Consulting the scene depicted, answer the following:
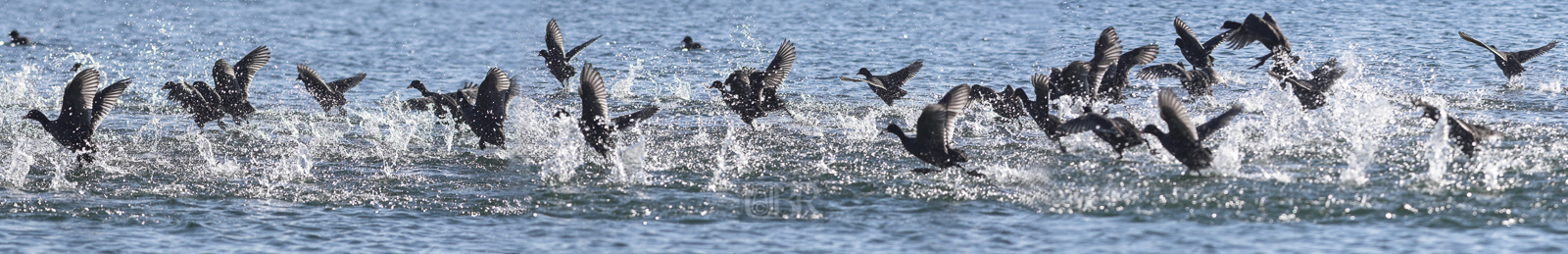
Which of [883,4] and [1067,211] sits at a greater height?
[883,4]

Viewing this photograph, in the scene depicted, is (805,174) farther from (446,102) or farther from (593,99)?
(446,102)

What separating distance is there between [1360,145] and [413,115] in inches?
299

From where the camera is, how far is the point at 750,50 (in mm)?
19969

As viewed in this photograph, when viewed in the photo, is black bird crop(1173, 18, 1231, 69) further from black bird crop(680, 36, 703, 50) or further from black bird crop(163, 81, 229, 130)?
black bird crop(680, 36, 703, 50)

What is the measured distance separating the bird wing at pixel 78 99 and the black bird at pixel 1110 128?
267 inches

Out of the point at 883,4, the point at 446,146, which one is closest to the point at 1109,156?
the point at 446,146

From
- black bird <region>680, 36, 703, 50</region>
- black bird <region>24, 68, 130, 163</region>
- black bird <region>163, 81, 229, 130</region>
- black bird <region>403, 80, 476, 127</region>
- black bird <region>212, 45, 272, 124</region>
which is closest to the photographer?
black bird <region>24, 68, 130, 163</region>

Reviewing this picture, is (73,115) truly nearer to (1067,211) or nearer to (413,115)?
(413,115)

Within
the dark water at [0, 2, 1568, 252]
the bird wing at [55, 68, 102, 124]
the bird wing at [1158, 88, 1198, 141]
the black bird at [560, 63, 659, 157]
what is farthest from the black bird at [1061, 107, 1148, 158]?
the bird wing at [55, 68, 102, 124]

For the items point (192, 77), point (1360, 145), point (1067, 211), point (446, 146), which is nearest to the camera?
point (1067, 211)

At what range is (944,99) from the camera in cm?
923

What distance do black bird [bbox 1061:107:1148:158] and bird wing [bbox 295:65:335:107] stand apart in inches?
256

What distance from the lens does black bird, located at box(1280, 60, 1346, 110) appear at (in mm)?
11578

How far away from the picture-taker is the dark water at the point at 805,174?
26.2ft
